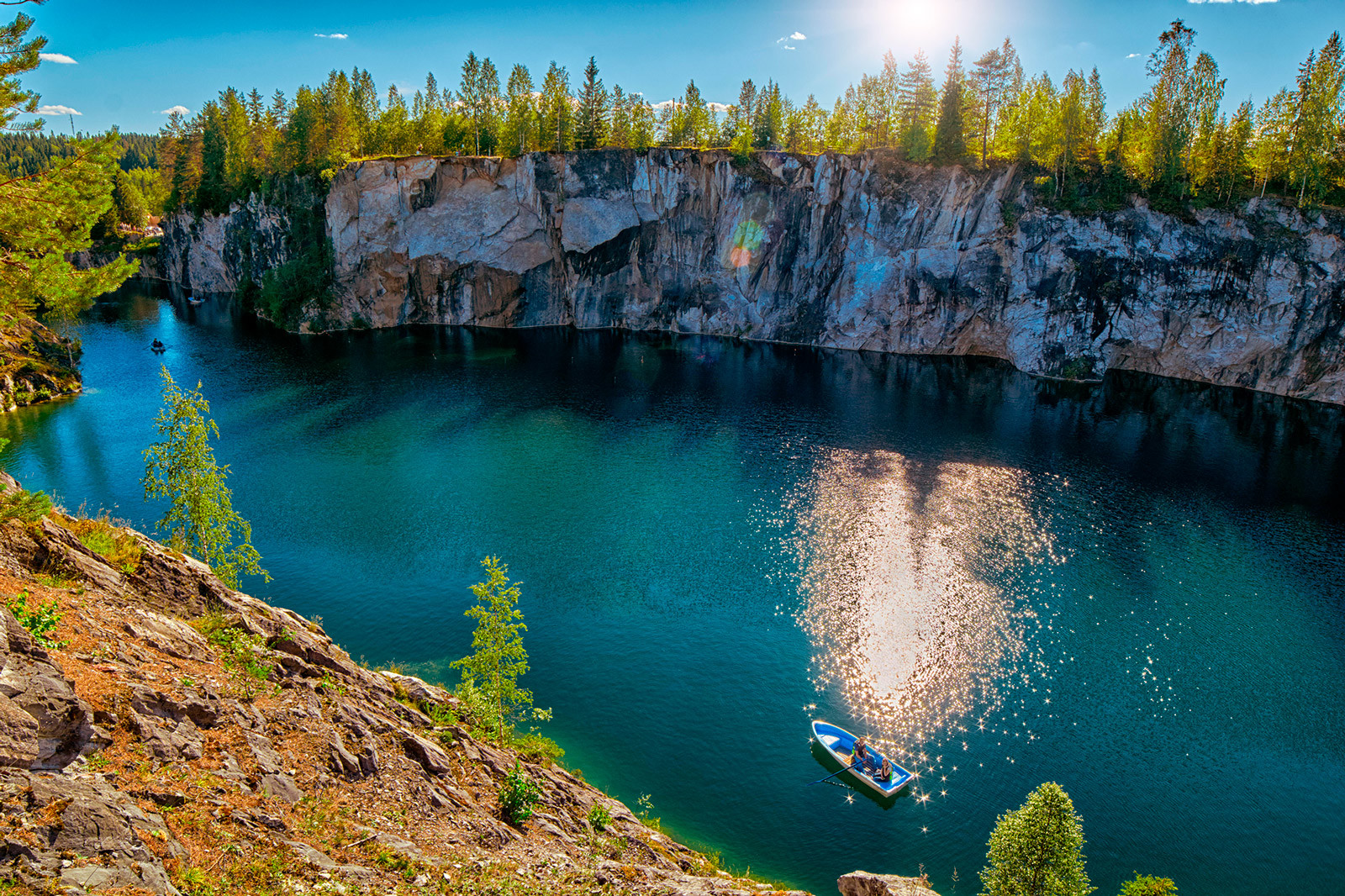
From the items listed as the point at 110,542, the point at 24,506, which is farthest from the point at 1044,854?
the point at 24,506

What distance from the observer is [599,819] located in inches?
749

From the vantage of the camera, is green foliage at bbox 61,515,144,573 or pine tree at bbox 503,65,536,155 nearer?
green foliage at bbox 61,515,144,573

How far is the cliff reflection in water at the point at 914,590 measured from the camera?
3136 centimetres

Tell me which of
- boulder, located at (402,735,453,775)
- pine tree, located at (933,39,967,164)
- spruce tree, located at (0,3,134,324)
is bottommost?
boulder, located at (402,735,453,775)

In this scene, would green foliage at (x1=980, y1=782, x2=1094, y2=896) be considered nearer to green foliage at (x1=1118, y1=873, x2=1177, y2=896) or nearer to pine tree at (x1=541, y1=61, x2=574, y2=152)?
green foliage at (x1=1118, y1=873, x2=1177, y2=896)

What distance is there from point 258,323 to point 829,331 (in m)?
75.6

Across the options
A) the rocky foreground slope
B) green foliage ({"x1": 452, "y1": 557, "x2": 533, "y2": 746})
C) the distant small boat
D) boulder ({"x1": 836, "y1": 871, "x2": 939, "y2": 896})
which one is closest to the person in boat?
the distant small boat

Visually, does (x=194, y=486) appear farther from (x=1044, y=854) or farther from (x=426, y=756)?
(x=1044, y=854)

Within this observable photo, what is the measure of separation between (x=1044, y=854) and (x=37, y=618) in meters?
24.0

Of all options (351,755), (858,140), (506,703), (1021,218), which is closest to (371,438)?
(506,703)

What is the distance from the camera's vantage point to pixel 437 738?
18.2 meters

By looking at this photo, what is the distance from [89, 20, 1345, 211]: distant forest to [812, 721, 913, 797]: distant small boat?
72774 millimetres

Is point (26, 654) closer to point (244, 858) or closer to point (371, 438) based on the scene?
point (244, 858)

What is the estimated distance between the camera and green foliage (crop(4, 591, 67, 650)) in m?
12.5
